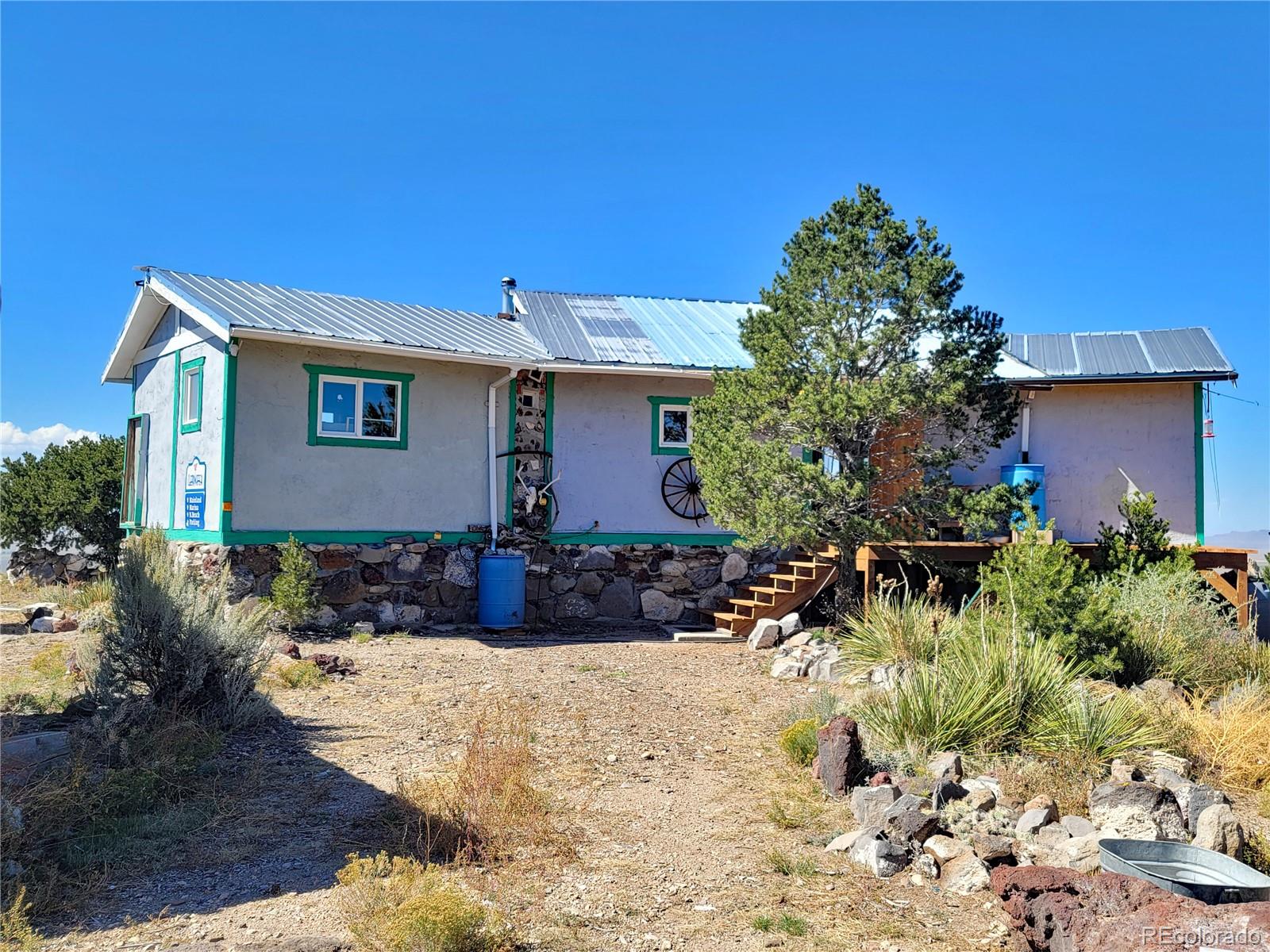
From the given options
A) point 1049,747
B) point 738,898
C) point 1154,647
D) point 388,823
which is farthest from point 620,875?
point 1154,647

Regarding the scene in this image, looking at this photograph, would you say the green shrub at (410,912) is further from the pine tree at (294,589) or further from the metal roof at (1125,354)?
the metal roof at (1125,354)

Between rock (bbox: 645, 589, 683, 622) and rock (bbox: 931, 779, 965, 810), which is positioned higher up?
rock (bbox: 645, 589, 683, 622)

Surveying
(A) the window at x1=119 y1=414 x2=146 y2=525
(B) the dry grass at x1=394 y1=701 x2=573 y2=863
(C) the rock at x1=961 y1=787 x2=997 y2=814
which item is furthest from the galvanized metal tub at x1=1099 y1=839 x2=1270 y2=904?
(A) the window at x1=119 y1=414 x2=146 y2=525

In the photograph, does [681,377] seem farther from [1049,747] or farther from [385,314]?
[1049,747]

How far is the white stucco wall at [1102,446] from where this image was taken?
540 inches

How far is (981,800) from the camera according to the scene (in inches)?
209

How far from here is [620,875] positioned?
468 centimetres

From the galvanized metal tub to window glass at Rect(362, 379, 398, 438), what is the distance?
10.2 meters

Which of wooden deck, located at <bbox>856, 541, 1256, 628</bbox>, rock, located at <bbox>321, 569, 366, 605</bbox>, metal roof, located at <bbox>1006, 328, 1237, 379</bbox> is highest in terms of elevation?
metal roof, located at <bbox>1006, 328, 1237, 379</bbox>

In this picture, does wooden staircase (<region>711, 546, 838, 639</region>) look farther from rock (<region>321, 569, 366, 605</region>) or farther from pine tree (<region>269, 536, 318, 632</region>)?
pine tree (<region>269, 536, 318, 632</region>)

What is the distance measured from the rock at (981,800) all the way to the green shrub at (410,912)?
2681 mm

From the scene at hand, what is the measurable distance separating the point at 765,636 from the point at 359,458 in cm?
567

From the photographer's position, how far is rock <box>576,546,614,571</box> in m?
13.8

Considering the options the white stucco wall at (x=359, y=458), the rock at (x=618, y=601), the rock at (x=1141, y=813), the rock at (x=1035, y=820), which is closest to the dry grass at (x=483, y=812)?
the rock at (x=1035, y=820)
